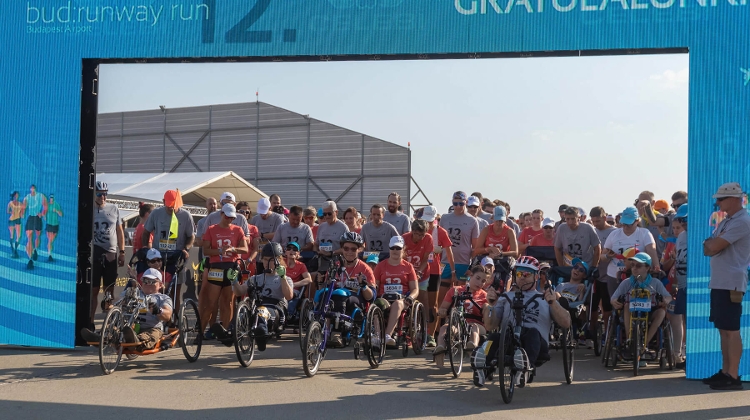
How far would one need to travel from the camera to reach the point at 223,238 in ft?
38.2

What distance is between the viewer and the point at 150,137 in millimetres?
40469

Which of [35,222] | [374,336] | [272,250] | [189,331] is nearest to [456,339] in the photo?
[374,336]

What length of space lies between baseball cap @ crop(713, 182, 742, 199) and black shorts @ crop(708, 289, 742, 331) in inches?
36.8

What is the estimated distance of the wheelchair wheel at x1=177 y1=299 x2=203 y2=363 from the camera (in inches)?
371

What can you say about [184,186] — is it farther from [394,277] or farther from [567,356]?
[567,356]

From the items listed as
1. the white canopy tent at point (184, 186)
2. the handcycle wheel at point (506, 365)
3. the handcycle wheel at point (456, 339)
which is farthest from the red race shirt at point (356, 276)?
the white canopy tent at point (184, 186)

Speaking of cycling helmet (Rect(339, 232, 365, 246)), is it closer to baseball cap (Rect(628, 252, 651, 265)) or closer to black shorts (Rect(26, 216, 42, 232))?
baseball cap (Rect(628, 252, 651, 265))

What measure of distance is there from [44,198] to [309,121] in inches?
1042

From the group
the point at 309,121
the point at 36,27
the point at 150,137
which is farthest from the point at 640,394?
the point at 150,137

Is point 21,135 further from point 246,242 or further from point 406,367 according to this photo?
point 406,367

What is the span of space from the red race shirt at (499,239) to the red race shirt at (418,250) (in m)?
1.25

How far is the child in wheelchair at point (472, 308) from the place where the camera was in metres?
9.02

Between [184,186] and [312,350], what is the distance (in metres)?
22.3

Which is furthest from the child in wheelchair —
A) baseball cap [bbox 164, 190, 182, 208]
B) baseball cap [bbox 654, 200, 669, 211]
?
baseball cap [bbox 654, 200, 669, 211]
